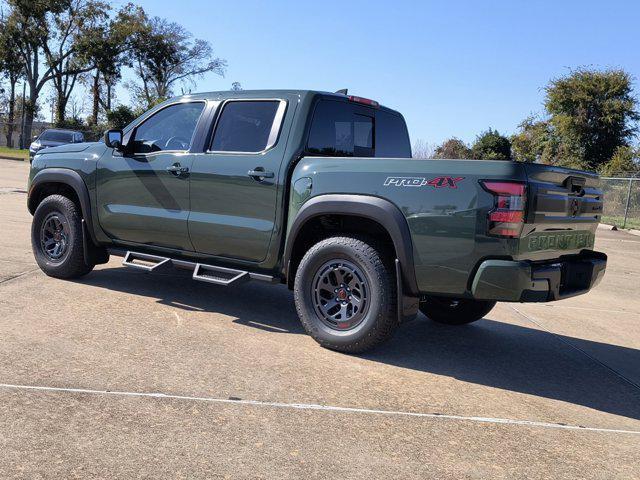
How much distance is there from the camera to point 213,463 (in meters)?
2.88

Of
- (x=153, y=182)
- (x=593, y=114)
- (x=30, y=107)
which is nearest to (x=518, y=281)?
(x=153, y=182)

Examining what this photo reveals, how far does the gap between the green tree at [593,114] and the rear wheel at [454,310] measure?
2793cm

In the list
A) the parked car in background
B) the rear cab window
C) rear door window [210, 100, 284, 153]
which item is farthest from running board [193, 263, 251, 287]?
the parked car in background

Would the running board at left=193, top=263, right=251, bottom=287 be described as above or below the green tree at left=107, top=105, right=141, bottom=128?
below

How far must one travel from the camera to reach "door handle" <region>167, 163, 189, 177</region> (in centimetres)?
545

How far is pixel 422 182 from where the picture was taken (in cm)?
420

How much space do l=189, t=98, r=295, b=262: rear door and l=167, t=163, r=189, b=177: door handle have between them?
0.31ft

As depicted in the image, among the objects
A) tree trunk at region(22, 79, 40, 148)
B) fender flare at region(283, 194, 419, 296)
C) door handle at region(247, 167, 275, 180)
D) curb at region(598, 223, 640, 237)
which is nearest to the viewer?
fender flare at region(283, 194, 419, 296)

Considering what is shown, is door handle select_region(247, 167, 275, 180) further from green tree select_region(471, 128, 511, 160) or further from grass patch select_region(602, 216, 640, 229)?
green tree select_region(471, 128, 511, 160)

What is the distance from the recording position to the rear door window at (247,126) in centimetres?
516

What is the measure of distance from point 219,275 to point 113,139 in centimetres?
173

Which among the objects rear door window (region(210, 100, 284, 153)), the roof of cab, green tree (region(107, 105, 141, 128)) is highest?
green tree (region(107, 105, 141, 128))

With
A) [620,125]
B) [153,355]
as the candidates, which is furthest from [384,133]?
[620,125]

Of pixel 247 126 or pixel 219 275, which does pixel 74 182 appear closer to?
pixel 219 275
